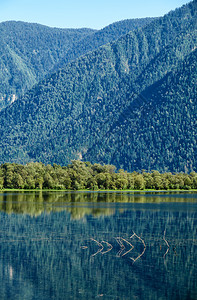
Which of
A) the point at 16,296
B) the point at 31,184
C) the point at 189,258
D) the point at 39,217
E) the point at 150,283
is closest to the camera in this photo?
the point at 16,296

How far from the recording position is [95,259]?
50.1 m

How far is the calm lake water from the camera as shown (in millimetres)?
39812

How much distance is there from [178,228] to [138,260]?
25209 mm

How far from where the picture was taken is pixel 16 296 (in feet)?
124

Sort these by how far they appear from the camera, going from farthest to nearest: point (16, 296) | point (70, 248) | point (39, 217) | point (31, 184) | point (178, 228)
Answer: point (31, 184) → point (39, 217) → point (178, 228) → point (70, 248) → point (16, 296)

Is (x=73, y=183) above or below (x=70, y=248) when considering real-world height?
above

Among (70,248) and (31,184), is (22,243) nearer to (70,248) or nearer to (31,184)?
(70,248)

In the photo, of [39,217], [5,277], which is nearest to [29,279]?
[5,277]

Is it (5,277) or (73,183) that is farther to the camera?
(73,183)

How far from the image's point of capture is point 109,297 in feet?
125

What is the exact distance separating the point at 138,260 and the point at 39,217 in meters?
37.5

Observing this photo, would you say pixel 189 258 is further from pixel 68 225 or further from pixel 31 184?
pixel 31 184

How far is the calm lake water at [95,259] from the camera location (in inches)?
1567

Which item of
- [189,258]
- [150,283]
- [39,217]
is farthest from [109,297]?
[39,217]
